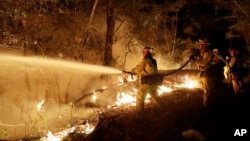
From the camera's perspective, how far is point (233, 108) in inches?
410

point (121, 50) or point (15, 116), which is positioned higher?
point (121, 50)

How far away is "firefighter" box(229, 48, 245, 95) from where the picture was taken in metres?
11.9

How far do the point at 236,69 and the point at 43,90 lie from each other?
358 inches

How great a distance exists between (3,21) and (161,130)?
837cm

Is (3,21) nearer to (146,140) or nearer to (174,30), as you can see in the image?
(146,140)

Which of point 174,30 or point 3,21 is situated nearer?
point 3,21

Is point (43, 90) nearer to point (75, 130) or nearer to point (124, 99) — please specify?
point (124, 99)

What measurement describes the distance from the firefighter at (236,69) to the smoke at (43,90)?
474cm

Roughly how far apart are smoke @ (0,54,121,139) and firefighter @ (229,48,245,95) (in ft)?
15.5

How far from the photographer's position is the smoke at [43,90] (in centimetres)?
1398

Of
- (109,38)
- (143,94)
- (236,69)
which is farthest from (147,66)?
(109,38)

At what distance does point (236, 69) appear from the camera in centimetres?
1202

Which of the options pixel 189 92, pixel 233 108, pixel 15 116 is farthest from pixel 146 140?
pixel 15 116

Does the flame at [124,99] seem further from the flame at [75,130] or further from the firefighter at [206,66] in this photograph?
the firefighter at [206,66]
